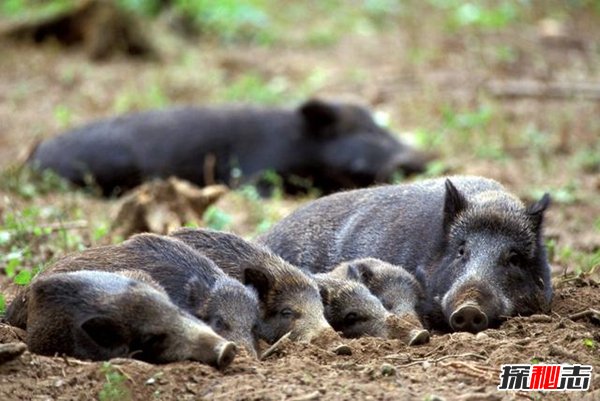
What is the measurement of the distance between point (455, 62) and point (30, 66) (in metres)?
6.00

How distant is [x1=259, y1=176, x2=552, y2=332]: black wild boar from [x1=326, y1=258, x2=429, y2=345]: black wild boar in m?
0.12

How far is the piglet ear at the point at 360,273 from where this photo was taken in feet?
21.7

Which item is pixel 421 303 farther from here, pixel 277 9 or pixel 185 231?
pixel 277 9

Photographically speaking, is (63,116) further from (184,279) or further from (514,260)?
(184,279)

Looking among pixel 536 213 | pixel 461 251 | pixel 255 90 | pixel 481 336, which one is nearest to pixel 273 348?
pixel 481 336

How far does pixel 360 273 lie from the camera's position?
21.9 feet

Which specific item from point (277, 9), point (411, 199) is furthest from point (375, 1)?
point (411, 199)

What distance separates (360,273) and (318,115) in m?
7.14

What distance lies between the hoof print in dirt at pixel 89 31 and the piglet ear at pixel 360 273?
36.6ft

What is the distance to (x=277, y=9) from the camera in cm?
2050

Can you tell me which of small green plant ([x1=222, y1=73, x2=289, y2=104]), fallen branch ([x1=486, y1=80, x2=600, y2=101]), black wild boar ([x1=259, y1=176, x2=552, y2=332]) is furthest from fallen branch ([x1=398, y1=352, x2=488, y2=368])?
small green plant ([x1=222, y1=73, x2=289, y2=104])

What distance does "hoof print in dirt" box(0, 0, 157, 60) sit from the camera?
56.6 ft

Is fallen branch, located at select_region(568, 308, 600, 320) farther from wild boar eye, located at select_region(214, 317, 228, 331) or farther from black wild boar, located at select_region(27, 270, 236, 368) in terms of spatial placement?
black wild boar, located at select_region(27, 270, 236, 368)

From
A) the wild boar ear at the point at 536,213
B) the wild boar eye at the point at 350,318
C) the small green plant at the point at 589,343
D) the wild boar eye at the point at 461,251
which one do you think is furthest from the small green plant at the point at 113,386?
the wild boar ear at the point at 536,213
